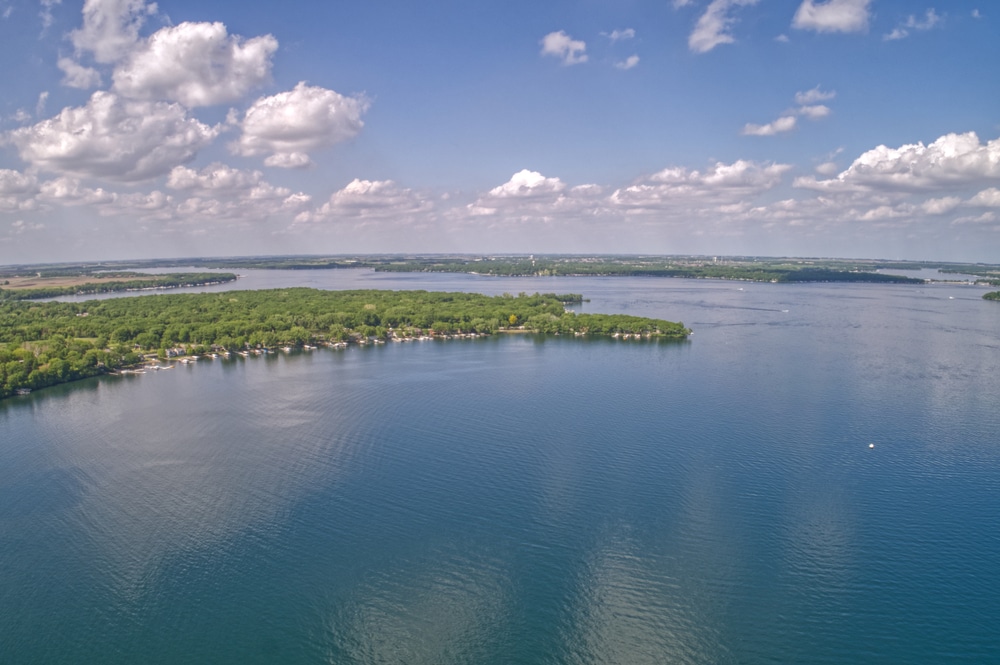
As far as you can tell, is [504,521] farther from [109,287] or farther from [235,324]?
[109,287]

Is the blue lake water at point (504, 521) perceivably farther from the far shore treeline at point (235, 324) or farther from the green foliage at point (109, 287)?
the green foliage at point (109, 287)

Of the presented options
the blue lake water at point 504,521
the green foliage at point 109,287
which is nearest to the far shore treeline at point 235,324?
the blue lake water at point 504,521

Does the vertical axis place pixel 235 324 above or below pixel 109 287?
below

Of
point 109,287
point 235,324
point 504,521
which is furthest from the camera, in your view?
point 109,287

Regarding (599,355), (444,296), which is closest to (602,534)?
(599,355)

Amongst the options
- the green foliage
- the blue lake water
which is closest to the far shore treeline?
the blue lake water

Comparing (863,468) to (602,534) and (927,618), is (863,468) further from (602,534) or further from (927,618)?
(602,534)

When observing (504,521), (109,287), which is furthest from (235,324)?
(109,287)
